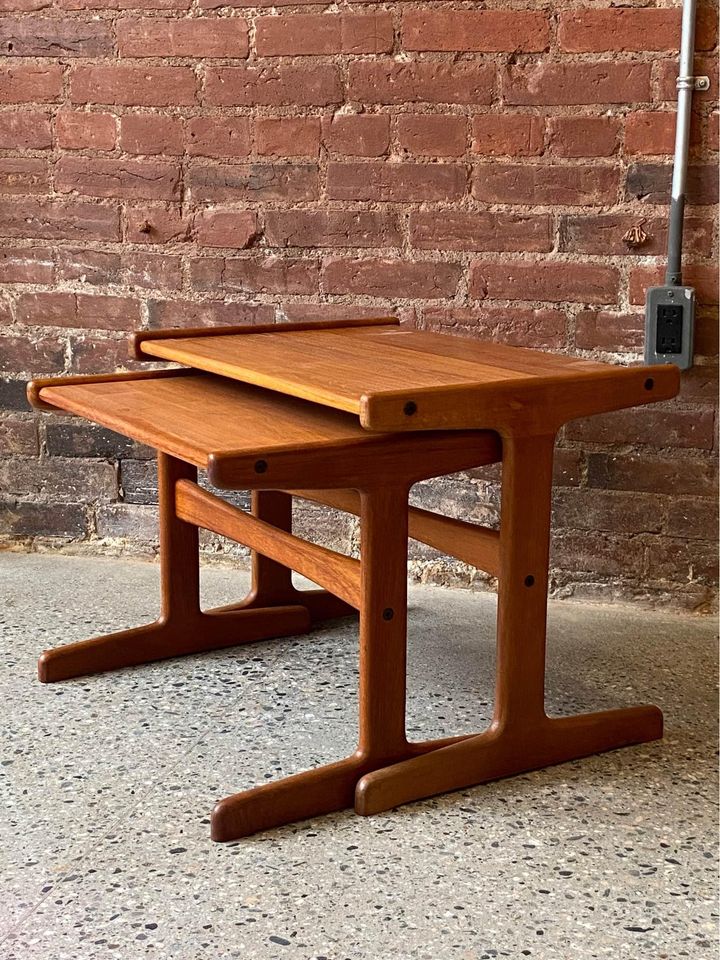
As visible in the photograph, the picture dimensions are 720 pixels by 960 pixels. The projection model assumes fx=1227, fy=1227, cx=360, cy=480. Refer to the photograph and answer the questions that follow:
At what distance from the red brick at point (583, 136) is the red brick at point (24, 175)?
1.22m

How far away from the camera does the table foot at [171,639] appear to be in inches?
93.8

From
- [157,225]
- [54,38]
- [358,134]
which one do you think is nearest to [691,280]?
[358,134]

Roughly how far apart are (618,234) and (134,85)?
118cm

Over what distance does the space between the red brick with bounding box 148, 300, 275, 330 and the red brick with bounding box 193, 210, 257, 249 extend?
142 millimetres

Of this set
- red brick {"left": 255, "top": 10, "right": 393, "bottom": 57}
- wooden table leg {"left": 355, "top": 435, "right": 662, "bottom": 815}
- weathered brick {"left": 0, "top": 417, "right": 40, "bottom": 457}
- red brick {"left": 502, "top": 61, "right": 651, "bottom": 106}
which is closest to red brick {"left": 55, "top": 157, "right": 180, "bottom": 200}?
red brick {"left": 255, "top": 10, "right": 393, "bottom": 57}

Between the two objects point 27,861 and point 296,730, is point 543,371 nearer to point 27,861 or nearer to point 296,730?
point 296,730

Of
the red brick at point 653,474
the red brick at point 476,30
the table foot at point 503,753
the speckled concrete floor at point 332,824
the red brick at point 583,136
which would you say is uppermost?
the red brick at point 476,30

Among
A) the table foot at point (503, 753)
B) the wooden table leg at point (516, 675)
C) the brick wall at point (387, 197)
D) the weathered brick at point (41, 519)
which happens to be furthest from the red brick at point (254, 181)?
the table foot at point (503, 753)

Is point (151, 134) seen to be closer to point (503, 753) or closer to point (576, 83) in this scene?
point (576, 83)

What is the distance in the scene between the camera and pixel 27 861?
173cm

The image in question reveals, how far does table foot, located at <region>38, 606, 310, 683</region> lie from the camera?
238cm

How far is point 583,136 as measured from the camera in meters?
2.60

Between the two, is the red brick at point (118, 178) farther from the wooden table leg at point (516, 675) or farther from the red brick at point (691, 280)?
the wooden table leg at point (516, 675)

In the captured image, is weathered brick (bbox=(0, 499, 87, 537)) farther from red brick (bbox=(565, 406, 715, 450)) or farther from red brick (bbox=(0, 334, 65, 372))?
red brick (bbox=(565, 406, 715, 450))
